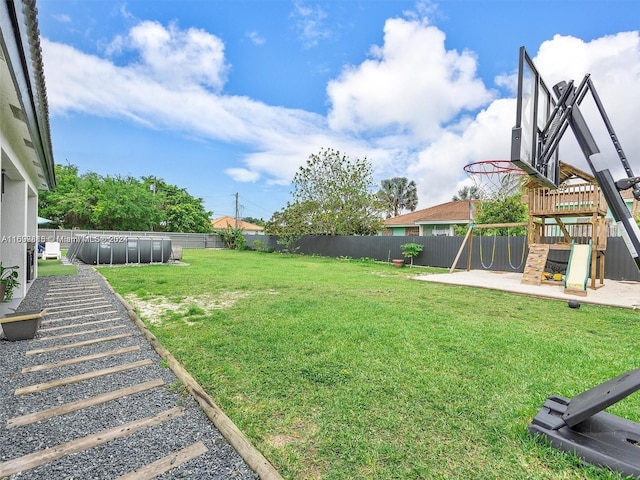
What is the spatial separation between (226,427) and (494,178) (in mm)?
13404

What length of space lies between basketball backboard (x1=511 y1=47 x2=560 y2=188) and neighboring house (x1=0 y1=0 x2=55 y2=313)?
3.26 metres

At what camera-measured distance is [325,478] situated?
1.57 meters

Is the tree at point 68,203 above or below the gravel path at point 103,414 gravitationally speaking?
above

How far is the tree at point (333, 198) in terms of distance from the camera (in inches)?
685

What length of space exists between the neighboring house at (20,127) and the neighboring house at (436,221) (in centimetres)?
1646

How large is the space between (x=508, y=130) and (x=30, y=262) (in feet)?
31.4

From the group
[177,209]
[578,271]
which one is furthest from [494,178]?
[177,209]

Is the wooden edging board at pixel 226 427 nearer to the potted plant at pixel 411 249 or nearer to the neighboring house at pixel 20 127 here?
the neighboring house at pixel 20 127

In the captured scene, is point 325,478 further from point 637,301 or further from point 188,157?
point 188,157

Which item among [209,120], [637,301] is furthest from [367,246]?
[637,301]

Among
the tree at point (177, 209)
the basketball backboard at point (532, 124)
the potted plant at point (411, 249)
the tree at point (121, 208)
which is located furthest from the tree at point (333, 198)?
the basketball backboard at point (532, 124)

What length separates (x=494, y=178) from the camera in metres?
12.4

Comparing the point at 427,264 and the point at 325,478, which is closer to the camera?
the point at 325,478

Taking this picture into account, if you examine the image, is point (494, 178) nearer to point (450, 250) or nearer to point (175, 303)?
point (450, 250)
